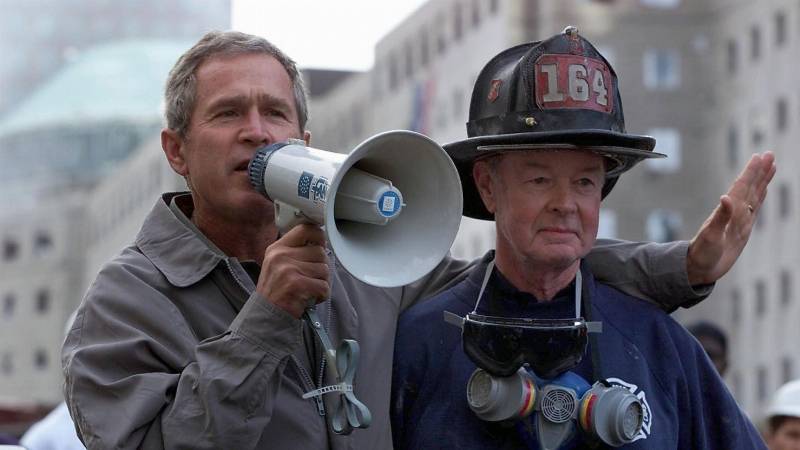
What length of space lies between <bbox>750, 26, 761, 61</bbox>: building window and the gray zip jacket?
185ft

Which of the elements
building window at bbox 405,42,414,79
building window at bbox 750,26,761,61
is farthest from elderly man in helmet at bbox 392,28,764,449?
building window at bbox 405,42,414,79

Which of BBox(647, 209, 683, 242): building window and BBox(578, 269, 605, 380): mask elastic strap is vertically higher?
BBox(647, 209, 683, 242): building window

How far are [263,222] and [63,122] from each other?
11368 cm

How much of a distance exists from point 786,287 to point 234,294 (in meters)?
53.5

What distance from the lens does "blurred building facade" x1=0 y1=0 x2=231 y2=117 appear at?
444ft

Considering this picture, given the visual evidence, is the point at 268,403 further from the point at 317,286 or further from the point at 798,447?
the point at 798,447

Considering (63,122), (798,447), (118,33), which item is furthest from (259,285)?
(118,33)

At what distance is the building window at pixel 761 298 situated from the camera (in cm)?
5884

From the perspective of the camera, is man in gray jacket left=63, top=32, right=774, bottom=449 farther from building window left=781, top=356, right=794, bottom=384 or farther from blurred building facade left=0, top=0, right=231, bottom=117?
blurred building facade left=0, top=0, right=231, bottom=117

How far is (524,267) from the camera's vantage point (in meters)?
5.25

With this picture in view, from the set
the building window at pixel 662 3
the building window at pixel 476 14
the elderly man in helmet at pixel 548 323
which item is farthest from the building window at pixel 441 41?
the elderly man in helmet at pixel 548 323

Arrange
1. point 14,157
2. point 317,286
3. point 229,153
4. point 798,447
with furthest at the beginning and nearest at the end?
point 14,157 < point 798,447 < point 229,153 < point 317,286

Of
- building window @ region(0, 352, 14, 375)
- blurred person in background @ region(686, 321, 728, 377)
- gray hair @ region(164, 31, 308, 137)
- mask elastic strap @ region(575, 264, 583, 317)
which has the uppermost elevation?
gray hair @ region(164, 31, 308, 137)

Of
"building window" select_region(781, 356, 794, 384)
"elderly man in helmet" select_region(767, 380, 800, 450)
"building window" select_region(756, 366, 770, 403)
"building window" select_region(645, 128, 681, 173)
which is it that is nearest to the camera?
"elderly man in helmet" select_region(767, 380, 800, 450)
